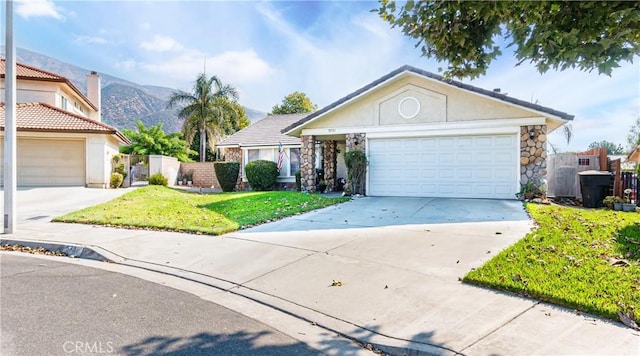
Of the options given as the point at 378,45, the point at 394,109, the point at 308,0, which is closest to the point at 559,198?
the point at 394,109

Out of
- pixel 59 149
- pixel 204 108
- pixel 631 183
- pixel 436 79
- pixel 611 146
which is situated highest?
pixel 204 108

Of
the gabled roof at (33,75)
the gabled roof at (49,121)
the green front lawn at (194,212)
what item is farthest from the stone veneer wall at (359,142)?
the gabled roof at (33,75)

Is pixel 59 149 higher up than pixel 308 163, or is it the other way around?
pixel 59 149

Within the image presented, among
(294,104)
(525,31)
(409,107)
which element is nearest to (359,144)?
(409,107)

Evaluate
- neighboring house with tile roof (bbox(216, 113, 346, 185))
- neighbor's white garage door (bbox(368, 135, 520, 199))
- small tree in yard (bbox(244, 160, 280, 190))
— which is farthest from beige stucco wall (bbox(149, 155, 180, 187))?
neighbor's white garage door (bbox(368, 135, 520, 199))

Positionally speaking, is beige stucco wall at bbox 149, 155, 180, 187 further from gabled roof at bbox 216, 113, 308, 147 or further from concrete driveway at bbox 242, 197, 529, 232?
concrete driveway at bbox 242, 197, 529, 232

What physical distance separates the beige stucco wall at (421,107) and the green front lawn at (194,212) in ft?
12.1

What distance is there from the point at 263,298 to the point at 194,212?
23.6 ft

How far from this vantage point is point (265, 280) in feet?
16.9

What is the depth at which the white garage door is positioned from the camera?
58.4ft

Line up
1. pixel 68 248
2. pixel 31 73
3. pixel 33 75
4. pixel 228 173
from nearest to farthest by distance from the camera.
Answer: pixel 68 248, pixel 228 173, pixel 33 75, pixel 31 73

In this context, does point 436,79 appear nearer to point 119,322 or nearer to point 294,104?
point 119,322

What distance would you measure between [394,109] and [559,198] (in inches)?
277

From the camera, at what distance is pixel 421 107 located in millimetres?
13492
